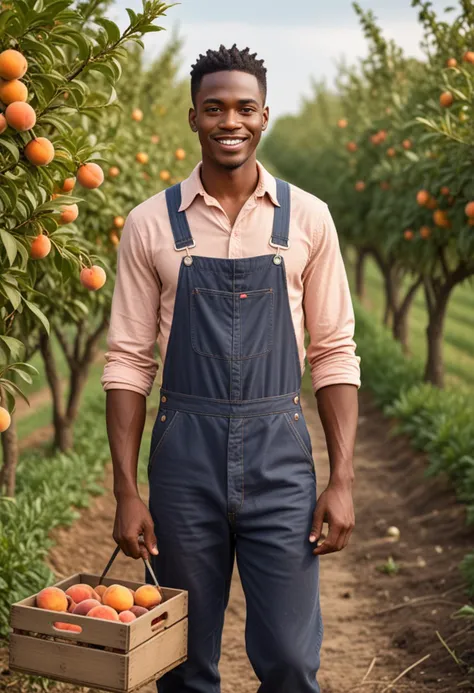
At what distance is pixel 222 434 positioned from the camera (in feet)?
9.96

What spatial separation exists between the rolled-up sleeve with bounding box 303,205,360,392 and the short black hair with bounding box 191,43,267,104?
1.52 feet

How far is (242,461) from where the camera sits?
119 inches

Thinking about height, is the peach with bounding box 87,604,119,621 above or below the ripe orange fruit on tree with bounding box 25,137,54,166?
below

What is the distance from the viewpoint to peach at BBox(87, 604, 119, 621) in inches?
111

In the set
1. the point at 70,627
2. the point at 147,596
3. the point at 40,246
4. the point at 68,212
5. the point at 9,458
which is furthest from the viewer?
the point at 9,458

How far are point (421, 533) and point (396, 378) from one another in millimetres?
4433

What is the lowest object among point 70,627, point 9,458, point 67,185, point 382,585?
point 382,585

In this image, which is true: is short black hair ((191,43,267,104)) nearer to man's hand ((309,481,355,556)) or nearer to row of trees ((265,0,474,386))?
man's hand ((309,481,355,556))

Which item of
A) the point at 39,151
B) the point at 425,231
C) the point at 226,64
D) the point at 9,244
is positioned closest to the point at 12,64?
the point at 39,151

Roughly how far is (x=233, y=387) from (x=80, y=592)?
0.74 m

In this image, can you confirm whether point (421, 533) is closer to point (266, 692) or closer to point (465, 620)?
point (465, 620)

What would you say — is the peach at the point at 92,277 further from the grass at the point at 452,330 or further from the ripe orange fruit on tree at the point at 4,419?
the grass at the point at 452,330

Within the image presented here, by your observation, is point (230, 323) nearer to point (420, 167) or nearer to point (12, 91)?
point (12, 91)

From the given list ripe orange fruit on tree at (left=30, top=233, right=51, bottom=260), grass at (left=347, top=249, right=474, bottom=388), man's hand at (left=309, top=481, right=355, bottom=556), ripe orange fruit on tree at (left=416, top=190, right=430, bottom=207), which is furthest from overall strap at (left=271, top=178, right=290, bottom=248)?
grass at (left=347, top=249, right=474, bottom=388)
